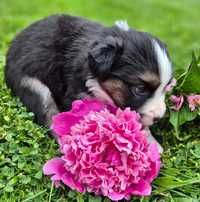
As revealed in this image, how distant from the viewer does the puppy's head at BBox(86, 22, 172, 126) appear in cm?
421

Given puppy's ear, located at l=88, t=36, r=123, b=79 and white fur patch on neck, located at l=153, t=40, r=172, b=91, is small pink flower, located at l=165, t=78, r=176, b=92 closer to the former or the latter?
white fur patch on neck, located at l=153, t=40, r=172, b=91

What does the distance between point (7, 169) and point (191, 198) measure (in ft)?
4.07

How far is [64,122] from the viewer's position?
4066 millimetres

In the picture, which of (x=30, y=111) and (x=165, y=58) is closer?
(x=165, y=58)

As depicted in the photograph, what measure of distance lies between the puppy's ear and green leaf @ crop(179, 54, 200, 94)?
635 mm

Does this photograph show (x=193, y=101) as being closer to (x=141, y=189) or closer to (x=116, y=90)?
(x=116, y=90)

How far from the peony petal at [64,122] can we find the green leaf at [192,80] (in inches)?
41.6

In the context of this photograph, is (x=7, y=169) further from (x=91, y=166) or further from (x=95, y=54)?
(x=95, y=54)

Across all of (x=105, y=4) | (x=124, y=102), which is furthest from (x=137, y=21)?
(x=124, y=102)

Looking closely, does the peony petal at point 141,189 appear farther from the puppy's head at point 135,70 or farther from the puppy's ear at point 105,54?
the puppy's ear at point 105,54

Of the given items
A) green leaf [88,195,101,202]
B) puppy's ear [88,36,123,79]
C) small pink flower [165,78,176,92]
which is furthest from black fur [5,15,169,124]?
green leaf [88,195,101,202]

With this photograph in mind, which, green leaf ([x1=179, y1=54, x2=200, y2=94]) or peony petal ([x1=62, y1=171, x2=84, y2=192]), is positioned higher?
green leaf ([x1=179, y1=54, x2=200, y2=94])

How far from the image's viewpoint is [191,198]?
3.84 meters

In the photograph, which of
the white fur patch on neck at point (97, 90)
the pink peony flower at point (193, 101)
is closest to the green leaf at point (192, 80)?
the pink peony flower at point (193, 101)
